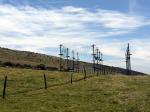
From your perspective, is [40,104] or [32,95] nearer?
[40,104]

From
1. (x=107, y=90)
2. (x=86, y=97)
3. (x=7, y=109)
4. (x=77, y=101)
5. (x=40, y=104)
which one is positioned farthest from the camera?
(x=107, y=90)

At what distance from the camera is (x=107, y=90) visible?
6047 cm

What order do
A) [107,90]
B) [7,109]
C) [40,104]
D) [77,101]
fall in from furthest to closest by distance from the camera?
[107,90]
[77,101]
[40,104]
[7,109]

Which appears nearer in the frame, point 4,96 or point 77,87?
point 4,96

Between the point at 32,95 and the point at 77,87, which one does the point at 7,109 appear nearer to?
the point at 32,95

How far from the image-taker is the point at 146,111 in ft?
137

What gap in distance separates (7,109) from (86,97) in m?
13.8

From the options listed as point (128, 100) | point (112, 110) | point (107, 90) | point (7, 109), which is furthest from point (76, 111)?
point (107, 90)

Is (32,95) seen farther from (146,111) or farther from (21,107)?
(146,111)

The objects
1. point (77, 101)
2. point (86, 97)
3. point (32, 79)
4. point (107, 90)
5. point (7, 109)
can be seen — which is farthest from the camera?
point (32, 79)

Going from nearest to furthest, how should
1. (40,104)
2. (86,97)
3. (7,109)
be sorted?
(7,109)
(40,104)
(86,97)

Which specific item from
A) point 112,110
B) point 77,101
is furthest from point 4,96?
point 112,110

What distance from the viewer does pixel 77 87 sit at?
63750mm

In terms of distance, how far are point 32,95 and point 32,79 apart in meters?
23.2
